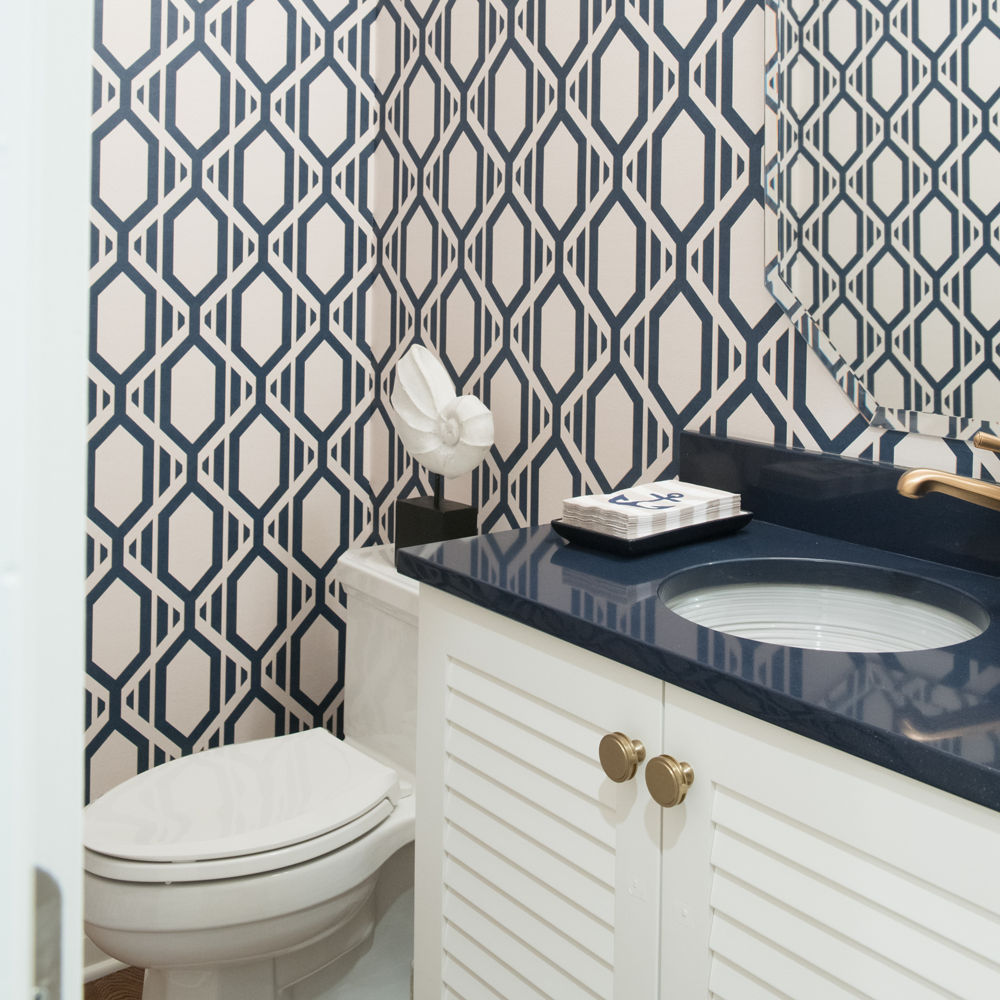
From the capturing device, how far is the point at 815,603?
129 centimetres

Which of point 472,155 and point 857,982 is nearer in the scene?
point 857,982

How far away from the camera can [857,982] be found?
2.81 ft

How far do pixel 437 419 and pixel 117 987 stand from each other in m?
1.20

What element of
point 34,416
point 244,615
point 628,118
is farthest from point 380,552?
point 34,416

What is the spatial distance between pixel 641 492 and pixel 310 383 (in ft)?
3.30

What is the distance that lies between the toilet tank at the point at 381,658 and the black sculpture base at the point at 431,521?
0.07 m

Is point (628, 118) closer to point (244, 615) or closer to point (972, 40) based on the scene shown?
point (972, 40)

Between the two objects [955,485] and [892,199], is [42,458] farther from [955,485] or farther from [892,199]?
[892,199]

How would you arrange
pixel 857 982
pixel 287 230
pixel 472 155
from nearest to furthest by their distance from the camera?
pixel 857 982 → pixel 472 155 → pixel 287 230

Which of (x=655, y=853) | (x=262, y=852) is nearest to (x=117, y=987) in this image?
(x=262, y=852)

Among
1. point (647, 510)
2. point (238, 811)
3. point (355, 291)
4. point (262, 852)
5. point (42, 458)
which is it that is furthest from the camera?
point (355, 291)

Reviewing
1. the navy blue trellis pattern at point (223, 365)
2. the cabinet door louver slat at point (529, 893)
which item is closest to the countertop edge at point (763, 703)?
the cabinet door louver slat at point (529, 893)

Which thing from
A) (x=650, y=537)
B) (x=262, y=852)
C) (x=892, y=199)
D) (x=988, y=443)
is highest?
(x=892, y=199)

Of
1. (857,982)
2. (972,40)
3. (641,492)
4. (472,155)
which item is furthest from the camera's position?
(472,155)
